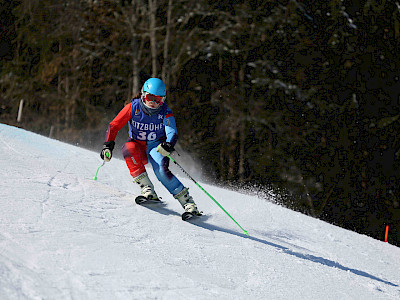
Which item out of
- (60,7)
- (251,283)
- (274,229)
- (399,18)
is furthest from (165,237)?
(60,7)

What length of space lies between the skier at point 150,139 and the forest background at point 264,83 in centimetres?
878

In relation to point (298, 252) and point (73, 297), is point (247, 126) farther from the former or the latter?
point (73, 297)

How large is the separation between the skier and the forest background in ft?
28.8

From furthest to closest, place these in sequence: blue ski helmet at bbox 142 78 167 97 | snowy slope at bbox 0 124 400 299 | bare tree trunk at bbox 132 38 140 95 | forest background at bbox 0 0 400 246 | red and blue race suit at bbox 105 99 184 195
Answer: bare tree trunk at bbox 132 38 140 95 → forest background at bbox 0 0 400 246 → red and blue race suit at bbox 105 99 184 195 → blue ski helmet at bbox 142 78 167 97 → snowy slope at bbox 0 124 400 299

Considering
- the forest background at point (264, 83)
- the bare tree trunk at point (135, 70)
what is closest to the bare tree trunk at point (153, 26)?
the forest background at point (264, 83)

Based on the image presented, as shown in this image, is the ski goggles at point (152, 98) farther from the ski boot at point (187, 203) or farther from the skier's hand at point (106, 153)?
the ski boot at point (187, 203)

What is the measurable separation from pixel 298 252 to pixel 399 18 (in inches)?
454

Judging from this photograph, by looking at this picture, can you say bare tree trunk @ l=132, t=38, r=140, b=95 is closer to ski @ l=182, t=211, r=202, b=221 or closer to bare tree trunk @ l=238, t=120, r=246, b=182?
bare tree trunk @ l=238, t=120, r=246, b=182

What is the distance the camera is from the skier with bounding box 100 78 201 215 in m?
4.73

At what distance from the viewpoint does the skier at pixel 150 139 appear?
4734 millimetres

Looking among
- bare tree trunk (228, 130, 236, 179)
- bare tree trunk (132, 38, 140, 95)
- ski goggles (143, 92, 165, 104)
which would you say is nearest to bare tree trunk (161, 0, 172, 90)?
bare tree trunk (132, 38, 140, 95)

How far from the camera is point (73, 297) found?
2.58 m

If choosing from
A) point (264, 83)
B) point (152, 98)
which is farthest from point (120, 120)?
point (264, 83)

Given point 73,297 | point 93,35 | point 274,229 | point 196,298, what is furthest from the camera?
point 93,35
